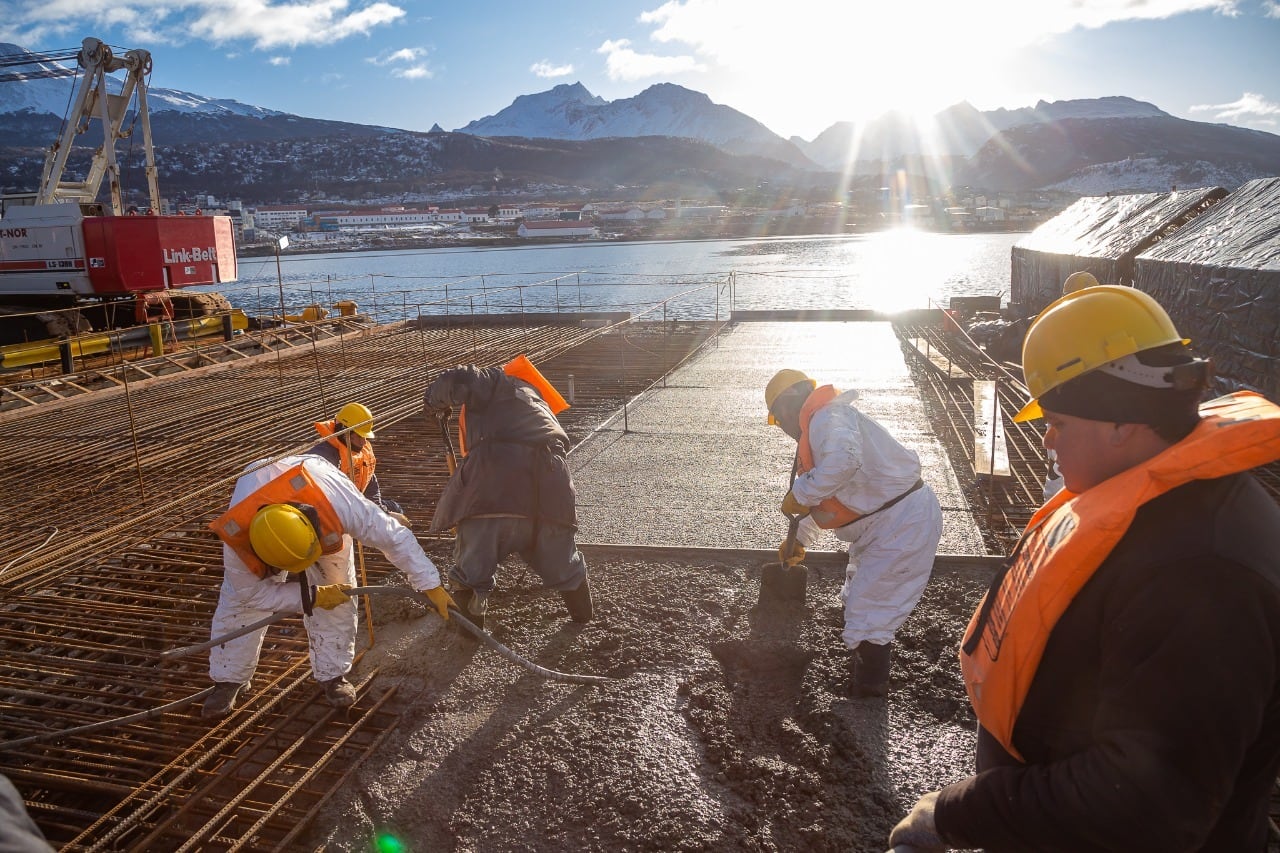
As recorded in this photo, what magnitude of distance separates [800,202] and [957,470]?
133 meters

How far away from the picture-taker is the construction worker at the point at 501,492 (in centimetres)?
439

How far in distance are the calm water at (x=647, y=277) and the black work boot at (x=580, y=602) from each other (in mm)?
12941

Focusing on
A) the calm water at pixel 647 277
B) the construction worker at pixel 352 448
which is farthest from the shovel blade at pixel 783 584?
the calm water at pixel 647 277

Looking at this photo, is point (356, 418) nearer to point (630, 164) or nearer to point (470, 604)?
point (470, 604)

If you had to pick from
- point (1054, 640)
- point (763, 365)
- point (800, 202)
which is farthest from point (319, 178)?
point (1054, 640)

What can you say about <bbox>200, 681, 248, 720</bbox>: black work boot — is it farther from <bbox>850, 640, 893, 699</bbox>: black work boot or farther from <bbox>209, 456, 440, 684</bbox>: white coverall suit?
<bbox>850, 640, 893, 699</bbox>: black work boot

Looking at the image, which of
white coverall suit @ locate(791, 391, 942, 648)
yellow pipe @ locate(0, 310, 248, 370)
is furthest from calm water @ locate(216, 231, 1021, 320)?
white coverall suit @ locate(791, 391, 942, 648)

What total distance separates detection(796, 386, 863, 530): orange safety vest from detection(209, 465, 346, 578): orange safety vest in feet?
7.02

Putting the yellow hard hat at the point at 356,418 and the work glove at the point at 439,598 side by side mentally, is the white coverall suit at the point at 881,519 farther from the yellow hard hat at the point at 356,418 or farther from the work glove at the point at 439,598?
the yellow hard hat at the point at 356,418

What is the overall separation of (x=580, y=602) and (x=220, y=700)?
1.83 metres

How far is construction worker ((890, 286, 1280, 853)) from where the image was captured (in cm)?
122

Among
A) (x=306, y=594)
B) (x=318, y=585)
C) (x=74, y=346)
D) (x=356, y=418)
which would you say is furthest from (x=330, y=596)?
(x=74, y=346)

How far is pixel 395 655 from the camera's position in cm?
439

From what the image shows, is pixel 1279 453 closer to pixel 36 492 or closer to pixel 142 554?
pixel 142 554
